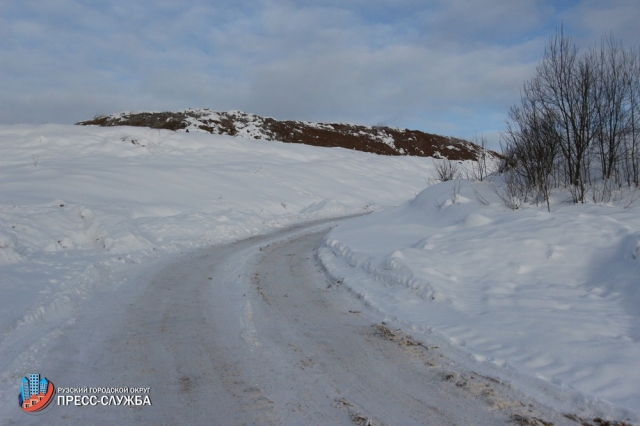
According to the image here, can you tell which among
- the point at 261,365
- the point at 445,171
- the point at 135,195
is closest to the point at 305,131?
the point at 445,171

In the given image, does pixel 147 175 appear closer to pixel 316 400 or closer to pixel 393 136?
pixel 316 400

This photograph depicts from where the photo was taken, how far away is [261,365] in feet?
14.8

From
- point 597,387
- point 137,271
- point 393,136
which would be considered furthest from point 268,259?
point 393,136

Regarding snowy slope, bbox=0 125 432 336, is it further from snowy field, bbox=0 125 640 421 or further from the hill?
the hill

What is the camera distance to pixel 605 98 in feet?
39.3

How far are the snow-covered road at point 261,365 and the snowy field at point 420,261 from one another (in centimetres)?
37

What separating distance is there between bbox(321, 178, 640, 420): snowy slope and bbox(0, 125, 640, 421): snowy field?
0.02 metres

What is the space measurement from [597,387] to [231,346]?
12.2 feet

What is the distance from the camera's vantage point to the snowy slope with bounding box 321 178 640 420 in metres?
4.17

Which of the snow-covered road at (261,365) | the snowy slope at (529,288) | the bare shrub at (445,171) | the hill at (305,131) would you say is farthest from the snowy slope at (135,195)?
the hill at (305,131)

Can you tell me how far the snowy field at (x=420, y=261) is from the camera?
4.47 m

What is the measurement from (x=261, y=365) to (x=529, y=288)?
4494 mm

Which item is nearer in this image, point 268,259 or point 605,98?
point 268,259

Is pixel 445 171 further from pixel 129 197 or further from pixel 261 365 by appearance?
pixel 261 365
